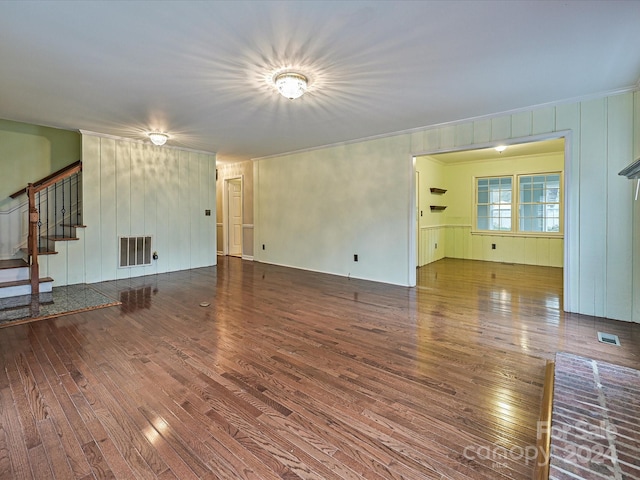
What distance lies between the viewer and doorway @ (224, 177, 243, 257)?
8625 millimetres

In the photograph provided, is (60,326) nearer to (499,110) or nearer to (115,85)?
(115,85)

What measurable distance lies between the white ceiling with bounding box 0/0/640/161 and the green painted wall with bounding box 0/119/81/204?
0.91m

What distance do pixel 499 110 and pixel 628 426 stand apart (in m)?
3.65

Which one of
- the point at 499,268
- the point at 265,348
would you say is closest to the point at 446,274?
the point at 499,268

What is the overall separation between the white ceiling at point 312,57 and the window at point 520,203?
424 cm

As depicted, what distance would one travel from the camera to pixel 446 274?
6.23 m

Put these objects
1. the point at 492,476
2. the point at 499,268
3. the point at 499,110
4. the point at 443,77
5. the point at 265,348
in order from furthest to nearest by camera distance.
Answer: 1. the point at 499,268
2. the point at 499,110
3. the point at 443,77
4. the point at 265,348
5. the point at 492,476

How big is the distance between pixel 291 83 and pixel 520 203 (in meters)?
6.75

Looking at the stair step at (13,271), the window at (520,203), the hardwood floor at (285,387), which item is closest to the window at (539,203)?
the window at (520,203)

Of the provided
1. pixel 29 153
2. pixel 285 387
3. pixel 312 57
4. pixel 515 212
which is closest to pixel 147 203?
pixel 29 153

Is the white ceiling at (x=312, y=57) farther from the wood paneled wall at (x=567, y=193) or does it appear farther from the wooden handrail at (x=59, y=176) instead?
the wooden handrail at (x=59, y=176)

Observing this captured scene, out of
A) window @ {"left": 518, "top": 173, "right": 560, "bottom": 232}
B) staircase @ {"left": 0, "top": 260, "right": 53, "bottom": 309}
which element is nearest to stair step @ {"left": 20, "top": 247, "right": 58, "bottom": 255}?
staircase @ {"left": 0, "top": 260, "right": 53, "bottom": 309}

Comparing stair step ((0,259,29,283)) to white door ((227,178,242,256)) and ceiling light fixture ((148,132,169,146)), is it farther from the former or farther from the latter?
white door ((227,178,242,256))

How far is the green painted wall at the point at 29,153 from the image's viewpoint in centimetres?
495
